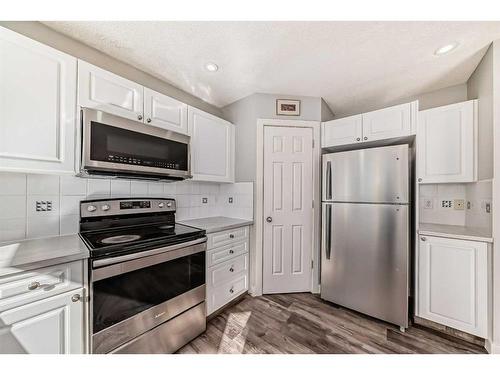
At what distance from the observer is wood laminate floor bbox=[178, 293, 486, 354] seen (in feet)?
4.85

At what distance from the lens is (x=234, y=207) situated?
2.42 meters

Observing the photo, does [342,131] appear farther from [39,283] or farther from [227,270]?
[39,283]

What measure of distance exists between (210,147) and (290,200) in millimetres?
1100

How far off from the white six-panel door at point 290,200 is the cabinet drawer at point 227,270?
1.26 feet

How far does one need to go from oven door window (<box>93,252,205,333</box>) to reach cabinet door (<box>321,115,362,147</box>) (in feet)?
6.09

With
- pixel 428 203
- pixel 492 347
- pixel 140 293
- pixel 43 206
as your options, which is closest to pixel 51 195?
pixel 43 206

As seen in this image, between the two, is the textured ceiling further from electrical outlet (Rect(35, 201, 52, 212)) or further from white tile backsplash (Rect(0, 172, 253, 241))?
electrical outlet (Rect(35, 201, 52, 212))

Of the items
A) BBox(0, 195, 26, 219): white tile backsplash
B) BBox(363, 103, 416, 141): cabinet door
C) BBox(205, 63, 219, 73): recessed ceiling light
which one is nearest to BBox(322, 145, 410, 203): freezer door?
BBox(363, 103, 416, 141): cabinet door

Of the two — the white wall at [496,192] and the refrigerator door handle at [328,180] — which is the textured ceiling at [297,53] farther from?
the refrigerator door handle at [328,180]
